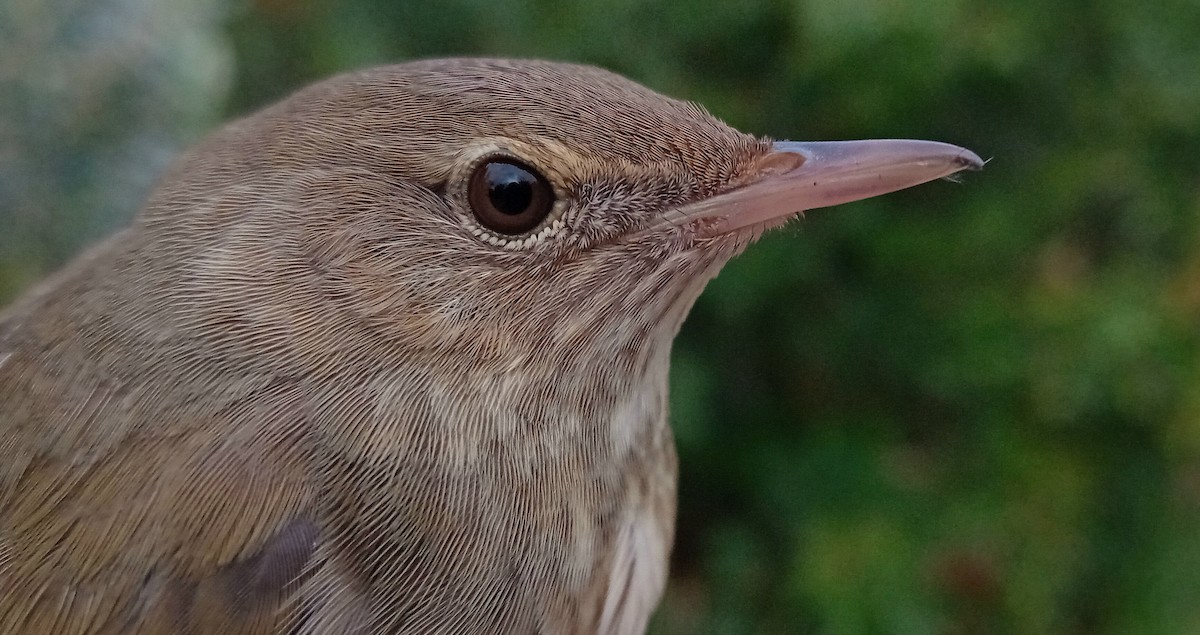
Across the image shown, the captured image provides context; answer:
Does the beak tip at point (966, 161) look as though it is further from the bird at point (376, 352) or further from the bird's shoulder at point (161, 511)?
the bird's shoulder at point (161, 511)

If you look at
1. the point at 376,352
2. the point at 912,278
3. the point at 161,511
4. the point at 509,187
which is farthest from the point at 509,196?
the point at 912,278

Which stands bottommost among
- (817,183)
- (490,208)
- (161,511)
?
(161,511)

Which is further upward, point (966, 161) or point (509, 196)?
point (966, 161)

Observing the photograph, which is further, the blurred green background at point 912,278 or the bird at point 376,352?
the blurred green background at point 912,278

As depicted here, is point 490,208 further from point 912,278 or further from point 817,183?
point 912,278

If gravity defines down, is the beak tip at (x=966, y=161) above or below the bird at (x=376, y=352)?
above

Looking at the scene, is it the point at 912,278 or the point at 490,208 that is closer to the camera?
the point at 490,208

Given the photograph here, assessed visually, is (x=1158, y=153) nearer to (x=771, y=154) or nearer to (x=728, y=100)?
(x=728, y=100)

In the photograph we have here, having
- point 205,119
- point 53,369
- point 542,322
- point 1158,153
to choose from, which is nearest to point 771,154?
point 542,322

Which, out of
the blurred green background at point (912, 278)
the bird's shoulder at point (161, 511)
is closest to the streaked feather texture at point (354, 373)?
the bird's shoulder at point (161, 511)
